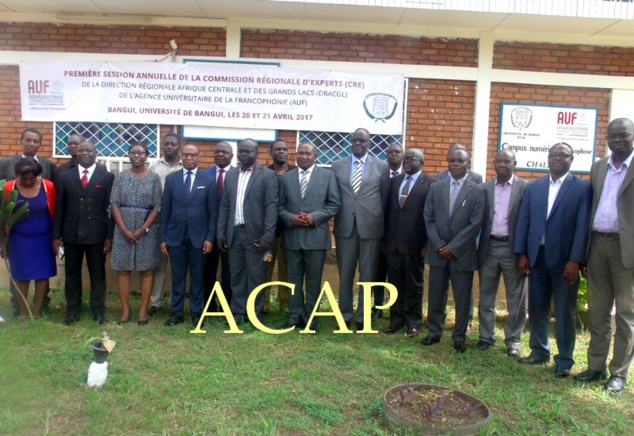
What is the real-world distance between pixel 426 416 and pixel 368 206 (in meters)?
2.35

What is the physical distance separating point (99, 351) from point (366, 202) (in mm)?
2809

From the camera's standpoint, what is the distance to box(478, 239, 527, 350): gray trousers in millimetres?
4801

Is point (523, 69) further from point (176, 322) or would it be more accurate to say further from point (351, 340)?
point (176, 322)

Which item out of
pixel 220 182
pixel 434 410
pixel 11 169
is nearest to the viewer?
pixel 434 410

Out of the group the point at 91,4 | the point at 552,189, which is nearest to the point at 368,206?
the point at 552,189

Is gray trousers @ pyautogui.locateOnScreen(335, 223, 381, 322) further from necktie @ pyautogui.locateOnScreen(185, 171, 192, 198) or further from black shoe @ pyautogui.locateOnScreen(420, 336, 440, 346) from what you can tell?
necktie @ pyautogui.locateOnScreen(185, 171, 192, 198)

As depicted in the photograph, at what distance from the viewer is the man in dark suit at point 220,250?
540 cm

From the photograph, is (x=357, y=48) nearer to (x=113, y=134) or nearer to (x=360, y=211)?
(x=360, y=211)

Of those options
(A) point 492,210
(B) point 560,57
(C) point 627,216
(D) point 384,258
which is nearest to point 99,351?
(D) point 384,258

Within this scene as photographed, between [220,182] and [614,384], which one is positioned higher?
[220,182]

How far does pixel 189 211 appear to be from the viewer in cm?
518

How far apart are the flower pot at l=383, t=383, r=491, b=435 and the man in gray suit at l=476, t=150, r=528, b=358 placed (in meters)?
1.43

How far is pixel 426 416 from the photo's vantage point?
3.35 m

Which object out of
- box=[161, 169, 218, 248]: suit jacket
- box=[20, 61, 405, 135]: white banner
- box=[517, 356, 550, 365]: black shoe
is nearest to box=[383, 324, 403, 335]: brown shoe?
box=[517, 356, 550, 365]: black shoe
